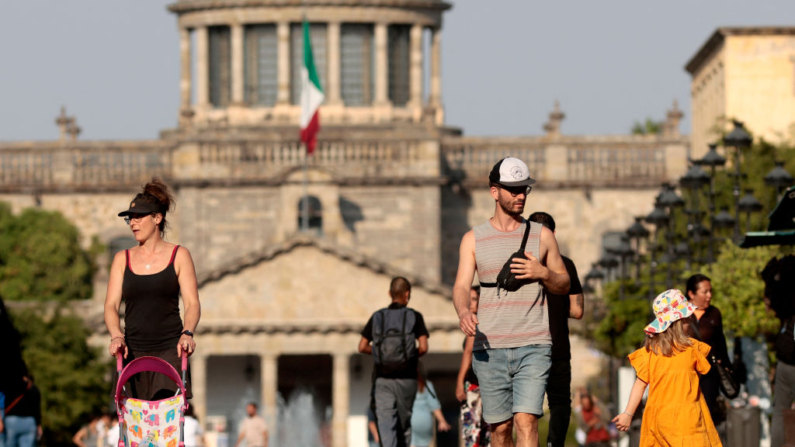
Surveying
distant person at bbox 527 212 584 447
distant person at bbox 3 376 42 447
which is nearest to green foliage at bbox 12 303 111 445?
distant person at bbox 3 376 42 447

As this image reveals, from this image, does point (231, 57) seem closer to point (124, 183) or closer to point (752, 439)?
point (124, 183)

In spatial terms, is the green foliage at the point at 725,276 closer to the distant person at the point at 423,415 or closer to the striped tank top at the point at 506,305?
the distant person at the point at 423,415

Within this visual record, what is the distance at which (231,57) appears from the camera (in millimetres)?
69312

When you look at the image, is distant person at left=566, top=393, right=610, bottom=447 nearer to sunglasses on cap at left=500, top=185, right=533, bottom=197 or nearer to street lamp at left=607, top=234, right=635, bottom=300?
street lamp at left=607, top=234, right=635, bottom=300

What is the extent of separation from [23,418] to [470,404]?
11.2 feet

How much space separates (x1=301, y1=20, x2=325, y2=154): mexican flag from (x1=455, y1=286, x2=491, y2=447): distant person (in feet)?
144

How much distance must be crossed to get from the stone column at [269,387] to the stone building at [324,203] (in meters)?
0.06

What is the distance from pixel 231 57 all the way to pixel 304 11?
2.96m

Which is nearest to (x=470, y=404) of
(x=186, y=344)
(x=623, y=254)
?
(x=186, y=344)

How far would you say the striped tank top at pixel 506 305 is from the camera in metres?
12.7

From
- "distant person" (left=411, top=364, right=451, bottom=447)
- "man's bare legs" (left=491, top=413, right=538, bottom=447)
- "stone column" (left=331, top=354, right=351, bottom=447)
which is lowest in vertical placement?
Result: "stone column" (left=331, top=354, right=351, bottom=447)

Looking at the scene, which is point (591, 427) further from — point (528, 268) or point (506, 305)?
point (528, 268)

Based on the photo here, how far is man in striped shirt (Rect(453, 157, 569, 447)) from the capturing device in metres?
12.7

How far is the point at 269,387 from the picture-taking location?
5916cm
